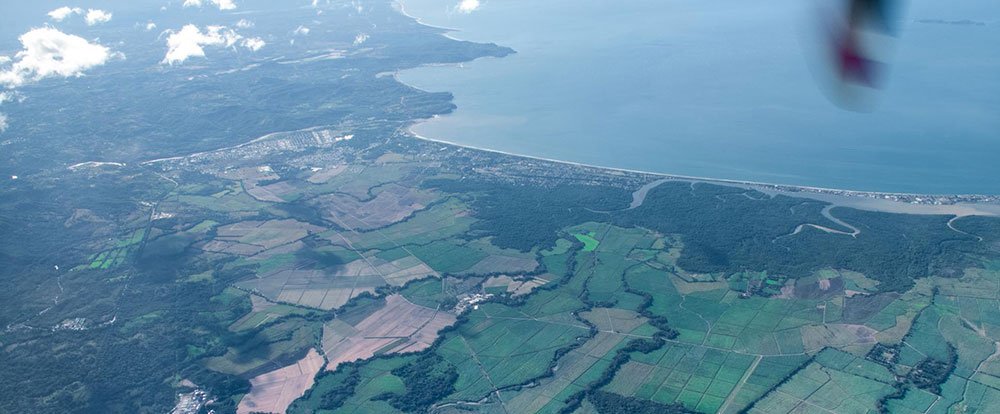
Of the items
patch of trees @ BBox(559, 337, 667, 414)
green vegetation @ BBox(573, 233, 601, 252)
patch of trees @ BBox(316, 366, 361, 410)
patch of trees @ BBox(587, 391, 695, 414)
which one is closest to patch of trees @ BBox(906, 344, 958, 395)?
patch of trees @ BBox(587, 391, 695, 414)

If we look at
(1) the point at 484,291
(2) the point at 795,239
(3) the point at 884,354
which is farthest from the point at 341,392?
(2) the point at 795,239

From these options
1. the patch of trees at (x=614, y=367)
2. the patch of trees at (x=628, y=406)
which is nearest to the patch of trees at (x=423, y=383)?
the patch of trees at (x=614, y=367)

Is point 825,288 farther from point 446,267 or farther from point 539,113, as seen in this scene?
point 539,113

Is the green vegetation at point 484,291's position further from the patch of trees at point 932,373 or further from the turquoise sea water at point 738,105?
the turquoise sea water at point 738,105

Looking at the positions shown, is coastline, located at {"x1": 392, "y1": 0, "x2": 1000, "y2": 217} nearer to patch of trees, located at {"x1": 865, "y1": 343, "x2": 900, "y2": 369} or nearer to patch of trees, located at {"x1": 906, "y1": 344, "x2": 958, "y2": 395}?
patch of trees, located at {"x1": 865, "y1": 343, "x2": 900, "y2": 369}

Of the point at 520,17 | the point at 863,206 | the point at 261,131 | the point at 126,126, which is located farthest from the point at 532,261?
the point at 520,17
